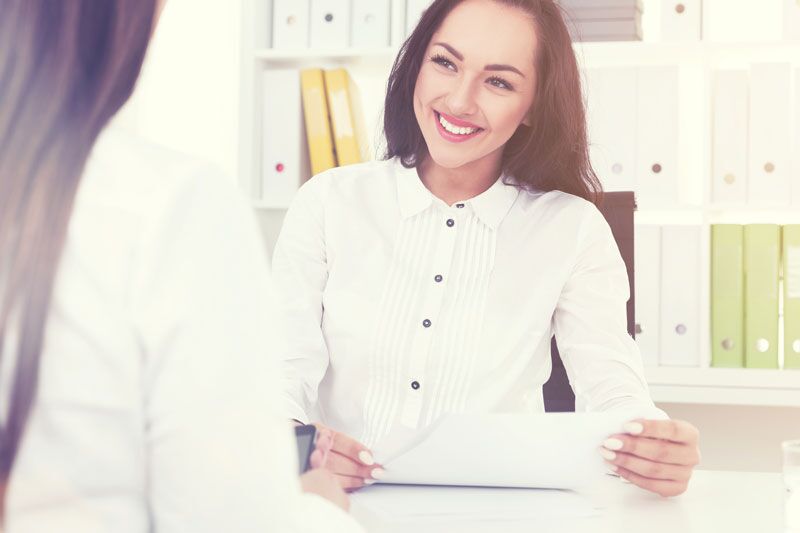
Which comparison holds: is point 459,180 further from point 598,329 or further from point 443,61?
point 598,329

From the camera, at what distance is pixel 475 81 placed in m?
1.56

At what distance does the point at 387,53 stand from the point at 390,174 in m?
0.84

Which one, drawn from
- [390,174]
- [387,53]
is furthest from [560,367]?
[387,53]

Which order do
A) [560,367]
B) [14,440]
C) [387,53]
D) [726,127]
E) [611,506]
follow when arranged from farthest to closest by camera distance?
[387,53], [726,127], [560,367], [611,506], [14,440]

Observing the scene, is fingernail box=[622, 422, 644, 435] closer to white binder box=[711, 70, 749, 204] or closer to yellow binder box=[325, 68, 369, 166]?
white binder box=[711, 70, 749, 204]

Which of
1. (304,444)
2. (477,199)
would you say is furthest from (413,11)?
(304,444)

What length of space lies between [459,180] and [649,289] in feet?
2.84

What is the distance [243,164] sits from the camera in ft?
8.21

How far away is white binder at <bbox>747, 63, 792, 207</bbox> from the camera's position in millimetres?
2232

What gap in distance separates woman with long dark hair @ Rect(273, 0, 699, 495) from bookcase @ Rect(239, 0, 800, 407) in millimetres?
512

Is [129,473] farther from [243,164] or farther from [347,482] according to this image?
[243,164]

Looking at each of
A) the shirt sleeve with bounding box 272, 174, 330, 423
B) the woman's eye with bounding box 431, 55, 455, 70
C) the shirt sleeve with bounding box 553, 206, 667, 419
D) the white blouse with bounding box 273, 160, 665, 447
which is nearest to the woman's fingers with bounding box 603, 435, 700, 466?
the shirt sleeve with bounding box 553, 206, 667, 419

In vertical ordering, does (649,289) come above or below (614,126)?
below

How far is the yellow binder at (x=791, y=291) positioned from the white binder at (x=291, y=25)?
135cm
